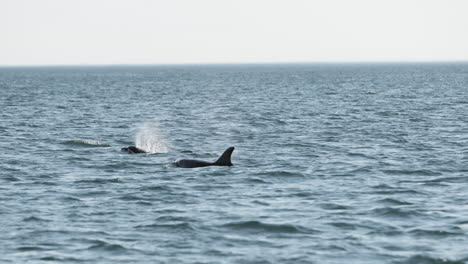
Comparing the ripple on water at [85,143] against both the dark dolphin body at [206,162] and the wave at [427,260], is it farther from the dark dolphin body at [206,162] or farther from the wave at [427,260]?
the wave at [427,260]

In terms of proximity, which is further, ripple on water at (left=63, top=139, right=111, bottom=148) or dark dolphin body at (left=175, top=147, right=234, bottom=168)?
ripple on water at (left=63, top=139, right=111, bottom=148)

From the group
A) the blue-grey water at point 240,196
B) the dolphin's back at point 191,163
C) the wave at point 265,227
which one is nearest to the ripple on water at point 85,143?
the blue-grey water at point 240,196

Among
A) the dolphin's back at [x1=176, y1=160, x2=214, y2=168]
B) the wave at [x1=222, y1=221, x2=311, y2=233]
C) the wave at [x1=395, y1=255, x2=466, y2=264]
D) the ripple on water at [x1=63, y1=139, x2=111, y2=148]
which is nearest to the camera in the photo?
the wave at [x1=395, y1=255, x2=466, y2=264]

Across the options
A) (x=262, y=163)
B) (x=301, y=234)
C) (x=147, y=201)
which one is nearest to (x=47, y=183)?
(x=147, y=201)

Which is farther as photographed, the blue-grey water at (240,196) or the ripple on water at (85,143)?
the ripple on water at (85,143)

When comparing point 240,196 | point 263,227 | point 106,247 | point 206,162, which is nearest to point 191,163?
point 206,162

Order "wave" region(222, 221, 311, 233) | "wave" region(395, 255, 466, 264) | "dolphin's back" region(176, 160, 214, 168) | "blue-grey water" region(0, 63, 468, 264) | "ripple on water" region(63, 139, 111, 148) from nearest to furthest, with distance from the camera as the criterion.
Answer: "wave" region(395, 255, 466, 264) < "blue-grey water" region(0, 63, 468, 264) < "wave" region(222, 221, 311, 233) < "dolphin's back" region(176, 160, 214, 168) < "ripple on water" region(63, 139, 111, 148)

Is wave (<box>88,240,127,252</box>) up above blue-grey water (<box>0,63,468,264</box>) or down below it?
above

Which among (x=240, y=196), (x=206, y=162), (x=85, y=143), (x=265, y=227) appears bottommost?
(x=85, y=143)

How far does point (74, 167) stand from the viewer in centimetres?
2838

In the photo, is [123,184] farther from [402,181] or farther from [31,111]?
[31,111]

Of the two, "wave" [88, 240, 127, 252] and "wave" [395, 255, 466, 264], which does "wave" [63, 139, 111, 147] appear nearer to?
"wave" [88, 240, 127, 252]

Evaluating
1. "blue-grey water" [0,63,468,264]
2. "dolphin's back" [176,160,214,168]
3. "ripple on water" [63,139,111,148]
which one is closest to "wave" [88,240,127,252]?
"blue-grey water" [0,63,468,264]

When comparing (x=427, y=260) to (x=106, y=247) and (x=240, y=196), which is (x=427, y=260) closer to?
(x=106, y=247)
